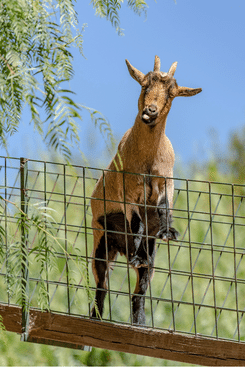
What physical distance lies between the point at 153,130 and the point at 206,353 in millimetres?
866

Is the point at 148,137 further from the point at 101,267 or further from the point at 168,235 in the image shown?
the point at 101,267

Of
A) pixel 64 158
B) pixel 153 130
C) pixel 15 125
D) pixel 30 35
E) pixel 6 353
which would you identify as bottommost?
pixel 6 353

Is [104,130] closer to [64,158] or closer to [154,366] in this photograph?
[64,158]

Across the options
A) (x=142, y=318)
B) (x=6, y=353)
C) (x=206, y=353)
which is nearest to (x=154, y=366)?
(x=6, y=353)

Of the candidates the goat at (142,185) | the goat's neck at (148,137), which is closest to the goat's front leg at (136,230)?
the goat at (142,185)

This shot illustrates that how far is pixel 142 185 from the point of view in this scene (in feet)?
6.41

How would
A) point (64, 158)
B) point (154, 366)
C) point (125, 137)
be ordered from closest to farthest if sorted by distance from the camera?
point (64, 158)
point (125, 137)
point (154, 366)

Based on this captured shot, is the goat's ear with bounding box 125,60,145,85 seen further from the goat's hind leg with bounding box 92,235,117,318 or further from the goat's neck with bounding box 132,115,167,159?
the goat's hind leg with bounding box 92,235,117,318

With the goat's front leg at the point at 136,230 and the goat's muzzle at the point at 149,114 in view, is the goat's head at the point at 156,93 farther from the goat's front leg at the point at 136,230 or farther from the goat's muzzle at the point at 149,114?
the goat's front leg at the point at 136,230

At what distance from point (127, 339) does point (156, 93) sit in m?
0.92

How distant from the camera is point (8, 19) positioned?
106cm

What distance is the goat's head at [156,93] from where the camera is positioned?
181 cm

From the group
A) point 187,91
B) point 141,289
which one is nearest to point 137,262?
point 141,289

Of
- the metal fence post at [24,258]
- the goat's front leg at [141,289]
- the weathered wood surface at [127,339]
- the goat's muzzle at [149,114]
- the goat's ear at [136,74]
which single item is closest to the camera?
the metal fence post at [24,258]
